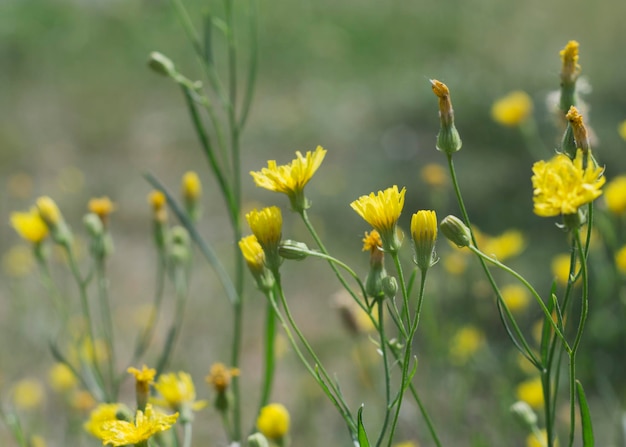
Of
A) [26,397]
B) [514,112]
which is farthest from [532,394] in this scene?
[26,397]

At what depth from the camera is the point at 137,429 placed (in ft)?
3.04

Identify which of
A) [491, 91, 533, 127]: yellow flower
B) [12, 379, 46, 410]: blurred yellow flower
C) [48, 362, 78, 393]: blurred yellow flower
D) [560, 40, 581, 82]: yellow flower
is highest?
[491, 91, 533, 127]: yellow flower

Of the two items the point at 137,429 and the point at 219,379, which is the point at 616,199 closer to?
the point at 219,379

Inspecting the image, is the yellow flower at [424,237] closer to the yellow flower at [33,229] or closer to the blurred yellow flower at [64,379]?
the yellow flower at [33,229]

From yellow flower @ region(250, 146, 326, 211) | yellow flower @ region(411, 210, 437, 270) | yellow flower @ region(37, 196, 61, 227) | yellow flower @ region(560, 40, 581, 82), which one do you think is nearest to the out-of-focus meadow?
yellow flower @ region(560, 40, 581, 82)

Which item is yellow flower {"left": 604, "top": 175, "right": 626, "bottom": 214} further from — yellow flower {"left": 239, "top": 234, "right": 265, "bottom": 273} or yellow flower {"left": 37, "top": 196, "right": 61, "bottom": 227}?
yellow flower {"left": 37, "top": 196, "right": 61, "bottom": 227}

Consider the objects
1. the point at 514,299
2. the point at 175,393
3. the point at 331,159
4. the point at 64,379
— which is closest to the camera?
the point at 175,393

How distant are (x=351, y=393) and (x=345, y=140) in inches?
101

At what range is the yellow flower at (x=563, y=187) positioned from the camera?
0.78 m

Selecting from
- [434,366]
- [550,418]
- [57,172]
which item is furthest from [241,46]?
[550,418]

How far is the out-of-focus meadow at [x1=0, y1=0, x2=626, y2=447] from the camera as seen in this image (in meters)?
2.41

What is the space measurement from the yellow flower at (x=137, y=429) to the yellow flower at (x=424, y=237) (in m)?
0.36

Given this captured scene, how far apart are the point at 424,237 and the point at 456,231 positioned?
51mm

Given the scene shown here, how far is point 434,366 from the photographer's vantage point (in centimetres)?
223
